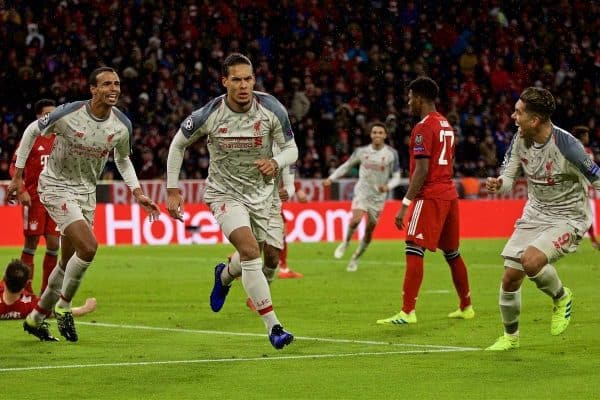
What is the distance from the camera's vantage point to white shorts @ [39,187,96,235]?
10.8 m

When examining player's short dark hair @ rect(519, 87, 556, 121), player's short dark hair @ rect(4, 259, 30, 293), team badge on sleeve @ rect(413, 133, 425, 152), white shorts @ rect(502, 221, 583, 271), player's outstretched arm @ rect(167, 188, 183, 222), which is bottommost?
player's short dark hair @ rect(4, 259, 30, 293)

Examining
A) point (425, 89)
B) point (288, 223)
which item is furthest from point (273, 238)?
point (288, 223)

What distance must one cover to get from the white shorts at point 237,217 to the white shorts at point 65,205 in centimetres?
132

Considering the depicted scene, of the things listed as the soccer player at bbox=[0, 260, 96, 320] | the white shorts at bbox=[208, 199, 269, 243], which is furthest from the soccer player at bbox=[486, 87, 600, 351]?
the soccer player at bbox=[0, 260, 96, 320]

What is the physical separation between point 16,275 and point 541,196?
17.2ft

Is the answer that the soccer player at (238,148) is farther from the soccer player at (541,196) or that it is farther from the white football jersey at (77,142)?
the soccer player at (541,196)

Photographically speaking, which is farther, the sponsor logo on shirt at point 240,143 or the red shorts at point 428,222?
the red shorts at point 428,222

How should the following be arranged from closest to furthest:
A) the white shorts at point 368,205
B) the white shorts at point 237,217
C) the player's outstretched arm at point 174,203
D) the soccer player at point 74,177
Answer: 1. the white shorts at point 237,217
2. the player's outstretched arm at point 174,203
3. the soccer player at point 74,177
4. the white shorts at point 368,205

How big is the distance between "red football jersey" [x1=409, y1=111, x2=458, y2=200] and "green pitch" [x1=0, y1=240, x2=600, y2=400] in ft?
4.40

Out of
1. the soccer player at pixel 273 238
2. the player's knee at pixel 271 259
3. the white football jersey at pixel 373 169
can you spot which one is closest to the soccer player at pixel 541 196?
the soccer player at pixel 273 238

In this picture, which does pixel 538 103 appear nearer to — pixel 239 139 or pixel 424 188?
pixel 239 139

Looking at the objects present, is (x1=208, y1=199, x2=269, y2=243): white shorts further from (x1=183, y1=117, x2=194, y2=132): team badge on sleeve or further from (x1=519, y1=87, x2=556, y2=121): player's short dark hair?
(x1=519, y1=87, x2=556, y2=121): player's short dark hair

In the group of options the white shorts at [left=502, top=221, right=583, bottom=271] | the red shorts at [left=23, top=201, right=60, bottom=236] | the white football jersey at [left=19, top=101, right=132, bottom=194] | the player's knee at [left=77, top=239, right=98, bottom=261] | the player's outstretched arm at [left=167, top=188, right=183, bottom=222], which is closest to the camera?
the white shorts at [left=502, top=221, right=583, bottom=271]

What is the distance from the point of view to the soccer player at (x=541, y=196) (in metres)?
9.65
